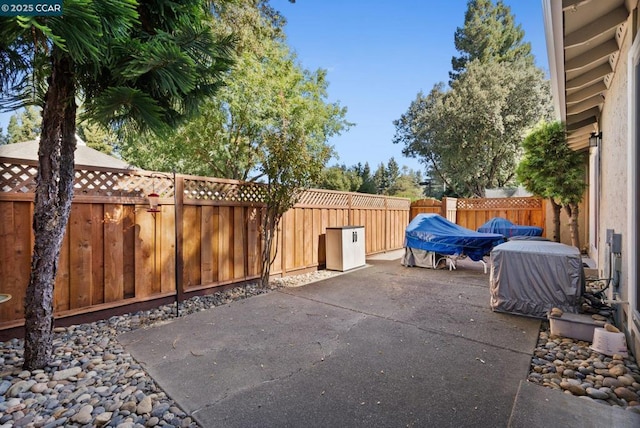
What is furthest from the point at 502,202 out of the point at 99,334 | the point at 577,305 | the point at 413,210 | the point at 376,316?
the point at 99,334

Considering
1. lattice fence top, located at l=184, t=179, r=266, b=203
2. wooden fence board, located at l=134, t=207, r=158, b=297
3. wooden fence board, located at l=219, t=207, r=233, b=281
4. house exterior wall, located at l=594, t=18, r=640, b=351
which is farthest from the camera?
wooden fence board, located at l=219, t=207, r=233, b=281

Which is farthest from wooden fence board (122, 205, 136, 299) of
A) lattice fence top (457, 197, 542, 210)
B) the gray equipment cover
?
lattice fence top (457, 197, 542, 210)

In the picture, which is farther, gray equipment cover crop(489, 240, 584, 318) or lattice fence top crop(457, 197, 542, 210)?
lattice fence top crop(457, 197, 542, 210)

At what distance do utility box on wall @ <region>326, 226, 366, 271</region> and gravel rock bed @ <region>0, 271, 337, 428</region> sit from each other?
14.1 ft

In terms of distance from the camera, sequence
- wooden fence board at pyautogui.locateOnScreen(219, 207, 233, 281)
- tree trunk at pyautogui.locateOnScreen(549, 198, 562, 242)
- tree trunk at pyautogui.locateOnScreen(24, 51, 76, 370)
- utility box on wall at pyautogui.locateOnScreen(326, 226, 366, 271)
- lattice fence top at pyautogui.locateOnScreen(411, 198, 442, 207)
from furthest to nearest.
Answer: lattice fence top at pyautogui.locateOnScreen(411, 198, 442, 207) → tree trunk at pyautogui.locateOnScreen(549, 198, 562, 242) → utility box on wall at pyautogui.locateOnScreen(326, 226, 366, 271) → wooden fence board at pyautogui.locateOnScreen(219, 207, 233, 281) → tree trunk at pyautogui.locateOnScreen(24, 51, 76, 370)

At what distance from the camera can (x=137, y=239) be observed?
155 inches

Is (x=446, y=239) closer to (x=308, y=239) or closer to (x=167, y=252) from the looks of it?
(x=308, y=239)

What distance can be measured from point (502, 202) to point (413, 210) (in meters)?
3.07

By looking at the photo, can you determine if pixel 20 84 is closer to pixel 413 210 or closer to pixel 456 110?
pixel 413 210

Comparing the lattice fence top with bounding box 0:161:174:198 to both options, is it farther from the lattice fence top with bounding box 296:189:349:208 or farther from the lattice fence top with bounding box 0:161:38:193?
the lattice fence top with bounding box 296:189:349:208

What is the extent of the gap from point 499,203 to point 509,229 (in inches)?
109

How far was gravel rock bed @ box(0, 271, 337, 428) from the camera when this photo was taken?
6.16 feet

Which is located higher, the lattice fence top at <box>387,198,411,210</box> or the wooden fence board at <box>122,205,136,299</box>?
the lattice fence top at <box>387,198,411,210</box>

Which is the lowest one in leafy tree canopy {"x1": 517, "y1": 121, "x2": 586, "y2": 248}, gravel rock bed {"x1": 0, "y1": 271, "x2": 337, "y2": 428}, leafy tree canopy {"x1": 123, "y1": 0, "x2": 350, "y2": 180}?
gravel rock bed {"x1": 0, "y1": 271, "x2": 337, "y2": 428}
